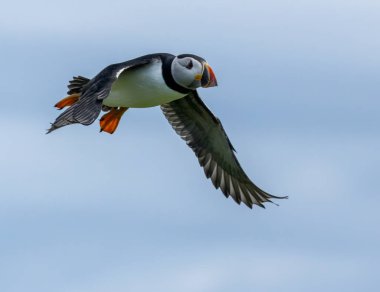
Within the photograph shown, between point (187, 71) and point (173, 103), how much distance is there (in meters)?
2.52

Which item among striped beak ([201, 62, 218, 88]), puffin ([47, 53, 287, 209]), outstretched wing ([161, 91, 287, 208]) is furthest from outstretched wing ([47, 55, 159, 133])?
outstretched wing ([161, 91, 287, 208])

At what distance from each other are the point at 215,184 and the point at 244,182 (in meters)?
0.47

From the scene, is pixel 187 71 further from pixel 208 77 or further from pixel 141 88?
pixel 141 88

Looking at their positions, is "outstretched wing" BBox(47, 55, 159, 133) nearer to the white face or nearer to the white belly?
the white belly

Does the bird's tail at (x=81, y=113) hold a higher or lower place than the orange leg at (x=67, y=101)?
lower

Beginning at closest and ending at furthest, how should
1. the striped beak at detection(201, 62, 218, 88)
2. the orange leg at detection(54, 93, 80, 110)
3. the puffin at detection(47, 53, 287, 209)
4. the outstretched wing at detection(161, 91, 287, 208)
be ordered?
1. the puffin at detection(47, 53, 287, 209)
2. the striped beak at detection(201, 62, 218, 88)
3. the orange leg at detection(54, 93, 80, 110)
4. the outstretched wing at detection(161, 91, 287, 208)

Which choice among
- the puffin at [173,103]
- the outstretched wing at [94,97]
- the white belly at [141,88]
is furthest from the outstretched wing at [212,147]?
the outstretched wing at [94,97]

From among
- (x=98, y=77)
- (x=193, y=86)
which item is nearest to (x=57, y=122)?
(x=98, y=77)

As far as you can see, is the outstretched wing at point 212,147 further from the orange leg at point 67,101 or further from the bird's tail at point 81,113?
the bird's tail at point 81,113

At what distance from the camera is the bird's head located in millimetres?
18344

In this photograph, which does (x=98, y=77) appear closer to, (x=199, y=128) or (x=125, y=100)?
(x=125, y=100)

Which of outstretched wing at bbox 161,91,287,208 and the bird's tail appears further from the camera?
outstretched wing at bbox 161,91,287,208

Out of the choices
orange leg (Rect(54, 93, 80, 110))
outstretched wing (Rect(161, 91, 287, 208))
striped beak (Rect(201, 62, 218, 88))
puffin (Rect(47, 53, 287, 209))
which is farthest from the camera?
outstretched wing (Rect(161, 91, 287, 208))

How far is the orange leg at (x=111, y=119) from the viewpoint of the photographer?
20016 millimetres
